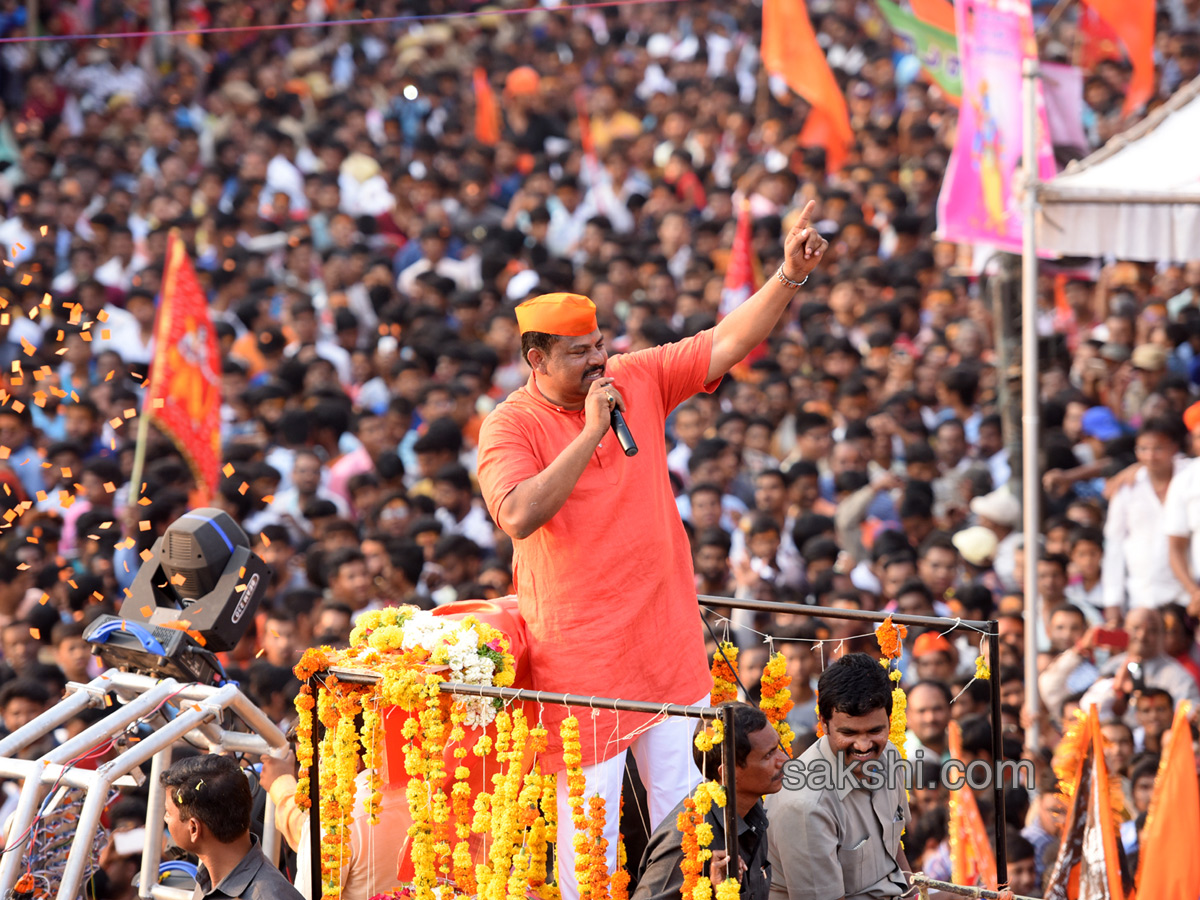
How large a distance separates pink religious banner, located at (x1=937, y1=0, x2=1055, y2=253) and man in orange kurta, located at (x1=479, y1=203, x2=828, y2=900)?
361 centimetres

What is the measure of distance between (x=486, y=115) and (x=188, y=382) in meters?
8.47

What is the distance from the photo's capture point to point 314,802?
14.5 feet

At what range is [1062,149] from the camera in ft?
26.5

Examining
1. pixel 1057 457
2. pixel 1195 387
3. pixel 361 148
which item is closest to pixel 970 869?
pixel 1057 457

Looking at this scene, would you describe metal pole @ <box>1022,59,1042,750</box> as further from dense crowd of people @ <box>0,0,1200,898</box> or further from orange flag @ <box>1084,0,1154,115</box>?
orange flag @ <box>1084,0,1154,115</box>

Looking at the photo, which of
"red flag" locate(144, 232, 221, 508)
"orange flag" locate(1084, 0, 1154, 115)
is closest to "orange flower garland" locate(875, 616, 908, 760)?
"red flag" locate(144, 232, 221, 508)

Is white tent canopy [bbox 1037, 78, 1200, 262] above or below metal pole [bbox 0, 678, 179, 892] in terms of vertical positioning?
above

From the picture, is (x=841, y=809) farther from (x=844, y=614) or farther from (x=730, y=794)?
(x=730, y=794)

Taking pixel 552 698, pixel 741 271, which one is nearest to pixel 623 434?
pixel 552 698

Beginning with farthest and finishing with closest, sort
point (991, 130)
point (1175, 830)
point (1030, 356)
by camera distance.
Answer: point (991, 130) < point (1030, 356) < point (1175, 830)

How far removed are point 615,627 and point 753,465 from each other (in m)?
5.00

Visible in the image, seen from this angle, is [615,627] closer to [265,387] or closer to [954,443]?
[954,443]

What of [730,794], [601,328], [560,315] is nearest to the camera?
[730,794]

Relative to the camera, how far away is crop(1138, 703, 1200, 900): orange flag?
16.3ft
